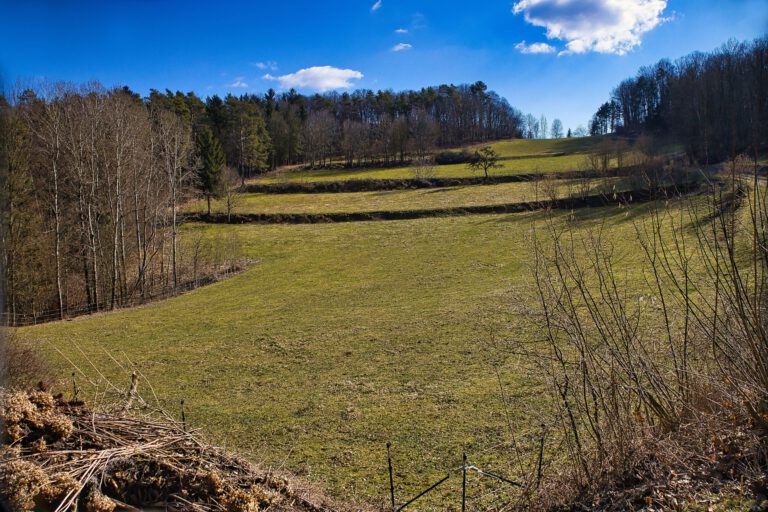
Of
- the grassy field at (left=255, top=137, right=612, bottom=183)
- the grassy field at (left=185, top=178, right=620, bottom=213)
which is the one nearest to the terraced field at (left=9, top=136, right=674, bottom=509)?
the grassy field at (left=185, top=178, right=620, bottom=213)

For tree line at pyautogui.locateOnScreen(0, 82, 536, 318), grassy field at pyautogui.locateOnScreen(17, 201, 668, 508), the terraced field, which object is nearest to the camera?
the terraced field

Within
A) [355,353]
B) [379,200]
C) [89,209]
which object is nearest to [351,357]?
[355,353]

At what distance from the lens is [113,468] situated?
3.39 metres

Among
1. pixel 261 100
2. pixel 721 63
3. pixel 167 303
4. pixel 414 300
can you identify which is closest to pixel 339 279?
pixel 414 300

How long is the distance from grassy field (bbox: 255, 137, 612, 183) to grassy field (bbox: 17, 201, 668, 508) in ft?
88.7

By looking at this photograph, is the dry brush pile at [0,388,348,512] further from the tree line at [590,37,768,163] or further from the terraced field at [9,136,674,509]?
the tree line at [590,37,768,163]

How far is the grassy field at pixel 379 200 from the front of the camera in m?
48.6

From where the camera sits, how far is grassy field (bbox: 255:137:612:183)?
2435 inches

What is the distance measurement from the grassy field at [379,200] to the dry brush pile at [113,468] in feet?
144

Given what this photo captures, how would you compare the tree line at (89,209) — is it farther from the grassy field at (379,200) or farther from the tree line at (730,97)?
the tree line at (730,97)

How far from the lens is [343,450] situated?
31.7 ft

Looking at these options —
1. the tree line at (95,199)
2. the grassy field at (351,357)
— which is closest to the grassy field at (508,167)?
the tree line at (95,199)

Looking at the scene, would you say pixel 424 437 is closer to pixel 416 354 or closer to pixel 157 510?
pixel 416 354

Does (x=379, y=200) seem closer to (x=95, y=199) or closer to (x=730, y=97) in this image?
(x=95, y=199)
